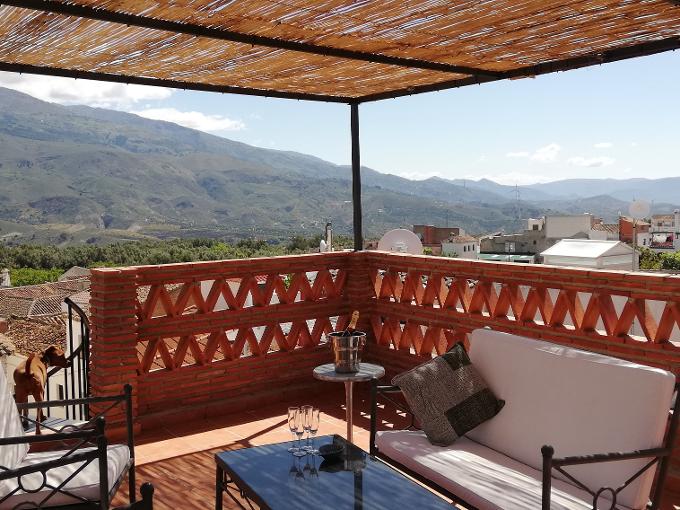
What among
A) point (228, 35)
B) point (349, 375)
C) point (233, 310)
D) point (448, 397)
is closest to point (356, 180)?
point (233, 310)

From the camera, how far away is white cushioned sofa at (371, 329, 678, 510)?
105 inches

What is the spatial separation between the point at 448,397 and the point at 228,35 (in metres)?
2.35

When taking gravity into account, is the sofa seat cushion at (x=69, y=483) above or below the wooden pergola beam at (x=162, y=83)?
below

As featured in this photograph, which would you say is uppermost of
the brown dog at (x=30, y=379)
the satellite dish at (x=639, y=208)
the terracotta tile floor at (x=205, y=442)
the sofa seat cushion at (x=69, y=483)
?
the satellite dish at (x=639, y=208)

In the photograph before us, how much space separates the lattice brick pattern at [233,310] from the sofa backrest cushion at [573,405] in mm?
2268

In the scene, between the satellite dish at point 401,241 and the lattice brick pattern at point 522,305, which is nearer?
the lattice brick pattern at point 522,305

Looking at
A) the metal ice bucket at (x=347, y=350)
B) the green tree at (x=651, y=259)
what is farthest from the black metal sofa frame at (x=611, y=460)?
the green tree at (x=651, y=259)

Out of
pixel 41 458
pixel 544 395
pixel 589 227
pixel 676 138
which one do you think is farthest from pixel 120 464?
pixel 676 138

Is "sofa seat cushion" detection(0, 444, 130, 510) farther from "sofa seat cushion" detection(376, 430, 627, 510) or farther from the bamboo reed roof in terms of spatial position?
the bamboo reed roof

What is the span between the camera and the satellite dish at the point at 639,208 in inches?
256

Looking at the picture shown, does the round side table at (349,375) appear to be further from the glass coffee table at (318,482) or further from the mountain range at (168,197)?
the mountain range at (168,197)

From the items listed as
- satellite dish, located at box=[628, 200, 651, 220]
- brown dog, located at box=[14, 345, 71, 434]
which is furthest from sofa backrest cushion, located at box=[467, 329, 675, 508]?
satellite dish, located at box=[628, 200, 651, 220]

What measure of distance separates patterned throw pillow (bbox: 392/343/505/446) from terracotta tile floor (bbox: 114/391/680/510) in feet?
3.58

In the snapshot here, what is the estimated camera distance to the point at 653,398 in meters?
2.70
